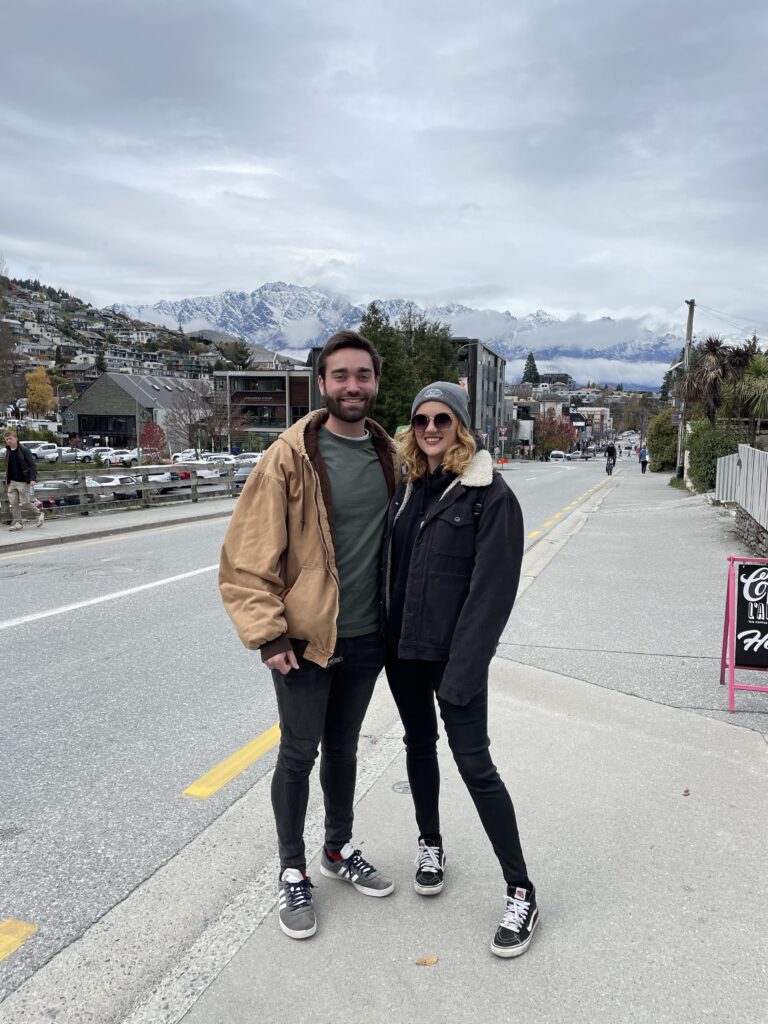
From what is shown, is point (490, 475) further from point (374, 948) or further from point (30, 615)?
point (30, 615)

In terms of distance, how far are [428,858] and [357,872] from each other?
Result: 0.28 meters

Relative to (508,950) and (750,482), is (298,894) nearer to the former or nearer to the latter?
(508,950)

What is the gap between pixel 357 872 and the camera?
2891 mm

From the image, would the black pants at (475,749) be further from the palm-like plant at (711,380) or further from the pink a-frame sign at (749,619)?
the palm-like plant at (711,380)

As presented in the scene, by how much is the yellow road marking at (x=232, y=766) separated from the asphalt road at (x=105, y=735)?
2.1 inches

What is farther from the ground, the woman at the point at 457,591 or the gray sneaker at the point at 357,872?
the woman at the point at 457,591

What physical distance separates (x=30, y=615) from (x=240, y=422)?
75935 millimetres

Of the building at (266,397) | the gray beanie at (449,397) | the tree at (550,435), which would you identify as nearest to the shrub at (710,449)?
the gray beanie at (449,397)

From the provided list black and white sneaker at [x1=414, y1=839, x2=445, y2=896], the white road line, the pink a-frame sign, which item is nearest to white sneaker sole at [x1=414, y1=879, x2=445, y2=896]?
black and white sneaker at [x1=414, y1=839, x2=445, y2=896]

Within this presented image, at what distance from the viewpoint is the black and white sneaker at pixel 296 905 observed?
2580 millimetres

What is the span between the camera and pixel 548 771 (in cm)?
386

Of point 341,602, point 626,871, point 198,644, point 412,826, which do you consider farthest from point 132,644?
point 626,871

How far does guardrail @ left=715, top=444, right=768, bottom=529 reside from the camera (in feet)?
32.3

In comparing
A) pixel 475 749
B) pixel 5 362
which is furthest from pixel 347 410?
pixel 5 362
